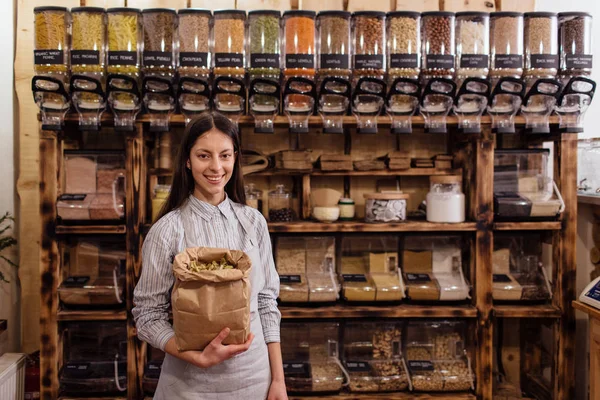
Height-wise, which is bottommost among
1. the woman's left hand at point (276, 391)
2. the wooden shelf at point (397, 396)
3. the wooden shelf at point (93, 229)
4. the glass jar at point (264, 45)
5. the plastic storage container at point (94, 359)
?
→ the wooden shelf at point (397, 396)

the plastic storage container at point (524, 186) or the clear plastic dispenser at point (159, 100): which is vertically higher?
the clear plastic dispenser at point (159, 100)

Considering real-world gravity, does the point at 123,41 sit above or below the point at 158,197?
above

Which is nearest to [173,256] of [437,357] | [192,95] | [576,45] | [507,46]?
[192,95]

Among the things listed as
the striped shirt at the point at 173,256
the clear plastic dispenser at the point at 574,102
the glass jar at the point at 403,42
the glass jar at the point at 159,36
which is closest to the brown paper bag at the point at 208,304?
the striped shirt at the point at 173,256

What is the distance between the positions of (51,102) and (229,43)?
0.76 metres

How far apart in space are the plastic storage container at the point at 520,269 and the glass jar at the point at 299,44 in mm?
1239

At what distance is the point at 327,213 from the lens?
2.29m

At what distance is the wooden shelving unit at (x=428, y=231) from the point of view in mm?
2162

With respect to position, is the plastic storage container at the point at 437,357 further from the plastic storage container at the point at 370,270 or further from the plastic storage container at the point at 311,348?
the plastic storage container at the point at 311,348

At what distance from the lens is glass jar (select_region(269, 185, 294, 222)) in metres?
2.31

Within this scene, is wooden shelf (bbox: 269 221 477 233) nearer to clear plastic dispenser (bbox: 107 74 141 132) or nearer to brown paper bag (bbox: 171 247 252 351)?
clear plastic dispenser (bbox: 107 74 141 132)

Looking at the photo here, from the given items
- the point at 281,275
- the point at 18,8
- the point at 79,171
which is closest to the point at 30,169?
the point at 79,171

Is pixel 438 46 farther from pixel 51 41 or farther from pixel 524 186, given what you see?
pixel 51 41

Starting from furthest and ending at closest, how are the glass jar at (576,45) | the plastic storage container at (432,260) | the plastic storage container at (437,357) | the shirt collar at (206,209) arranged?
1. the plastic storage container at (432,260)
2. the plastic storage container at (437,357)
3. the glass jar at (576,45)
4. the shirt collar at (206,209)
